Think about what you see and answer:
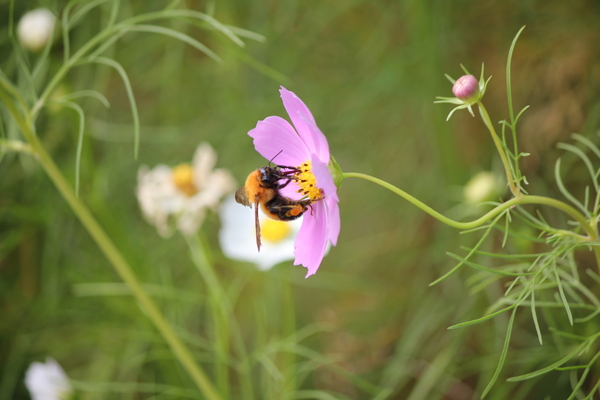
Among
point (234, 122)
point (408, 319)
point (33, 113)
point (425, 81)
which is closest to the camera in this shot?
point (33, 113)

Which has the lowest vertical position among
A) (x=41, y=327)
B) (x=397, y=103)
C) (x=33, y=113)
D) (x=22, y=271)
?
(x=41, y=327)

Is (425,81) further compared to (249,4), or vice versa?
(249,4)

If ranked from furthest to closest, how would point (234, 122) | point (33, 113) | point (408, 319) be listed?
point (234, 122) → point (408, 319) → point (33, 113)

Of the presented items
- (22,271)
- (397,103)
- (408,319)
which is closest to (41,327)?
(22,271)

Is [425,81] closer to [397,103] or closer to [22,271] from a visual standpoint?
[397,103]

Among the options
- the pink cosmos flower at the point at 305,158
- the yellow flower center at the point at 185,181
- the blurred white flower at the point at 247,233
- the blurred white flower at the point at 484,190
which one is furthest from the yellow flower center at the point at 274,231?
the pink cosmos flower at the point at 305,158

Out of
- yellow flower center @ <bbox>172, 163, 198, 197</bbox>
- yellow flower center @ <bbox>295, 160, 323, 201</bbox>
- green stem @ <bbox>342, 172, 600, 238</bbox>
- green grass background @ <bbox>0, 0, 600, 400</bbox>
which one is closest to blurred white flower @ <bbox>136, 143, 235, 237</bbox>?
yellow flower center @ <bbox>172, 163, 198, 197</bbox>
